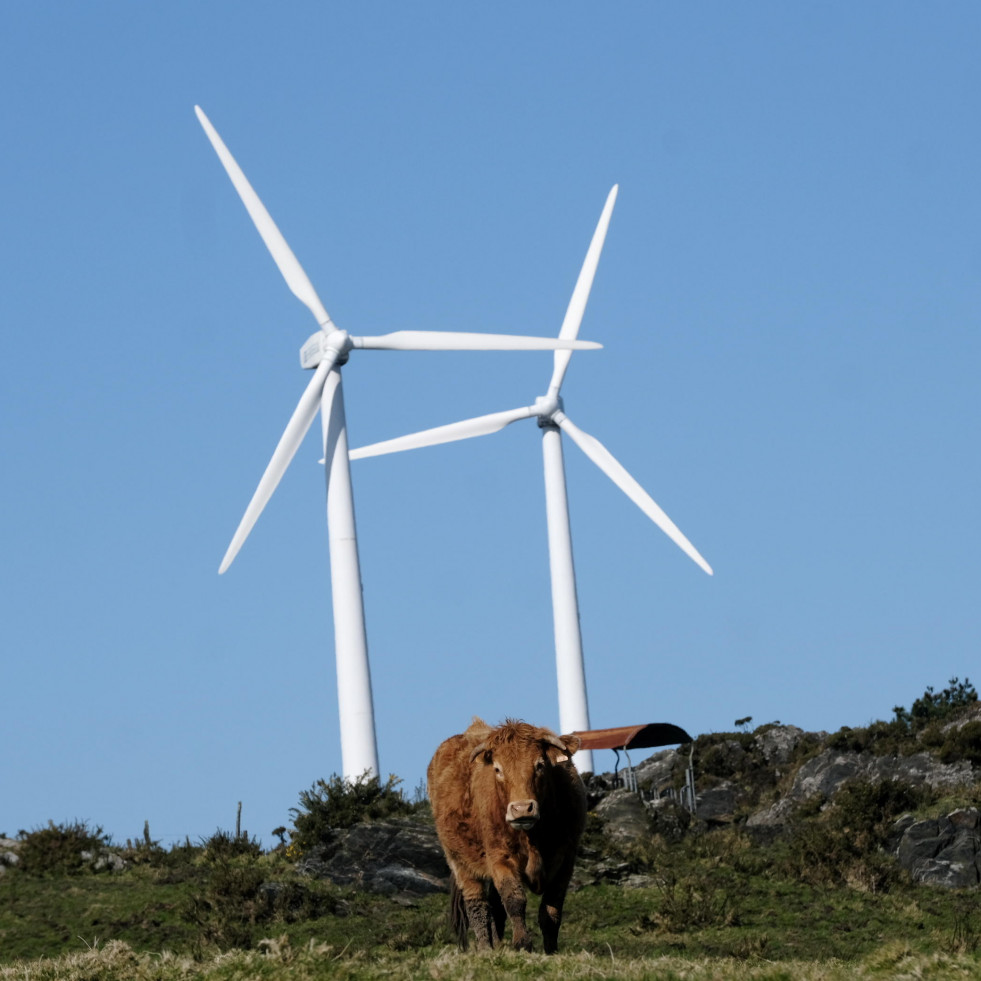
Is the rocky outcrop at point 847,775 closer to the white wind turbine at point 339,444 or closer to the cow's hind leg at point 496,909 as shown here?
the white wind turbine at point 339,444

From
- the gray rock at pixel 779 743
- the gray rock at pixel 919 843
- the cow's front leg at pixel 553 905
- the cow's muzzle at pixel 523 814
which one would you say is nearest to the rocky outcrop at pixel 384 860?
Result: the gray rock at pixel 919 843

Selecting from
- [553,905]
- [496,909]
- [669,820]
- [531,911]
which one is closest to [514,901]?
[553,905]

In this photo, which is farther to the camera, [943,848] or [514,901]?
[943,848]

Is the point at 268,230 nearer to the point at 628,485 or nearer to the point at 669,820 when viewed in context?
the point at 628,485

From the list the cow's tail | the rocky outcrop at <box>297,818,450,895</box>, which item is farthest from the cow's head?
the rocky outcrop at <box>297,818,450,895</box>

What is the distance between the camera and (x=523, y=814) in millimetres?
14953

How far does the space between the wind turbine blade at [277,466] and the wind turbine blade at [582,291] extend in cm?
1680

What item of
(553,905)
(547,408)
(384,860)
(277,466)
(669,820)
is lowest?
(553,905)

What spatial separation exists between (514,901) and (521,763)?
60.8 inches

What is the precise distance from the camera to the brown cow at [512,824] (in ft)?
51.2

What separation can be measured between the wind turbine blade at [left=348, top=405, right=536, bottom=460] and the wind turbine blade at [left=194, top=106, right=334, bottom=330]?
7.31 m

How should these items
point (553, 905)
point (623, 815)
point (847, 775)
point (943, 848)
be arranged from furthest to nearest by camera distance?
point (847, 775) < point (623, 815) < point (943, 848) < point (553, 905)

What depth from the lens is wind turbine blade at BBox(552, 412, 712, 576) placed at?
5391 centimetres

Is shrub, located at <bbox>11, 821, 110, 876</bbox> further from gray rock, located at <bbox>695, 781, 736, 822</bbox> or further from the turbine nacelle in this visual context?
the turbine nacelle
